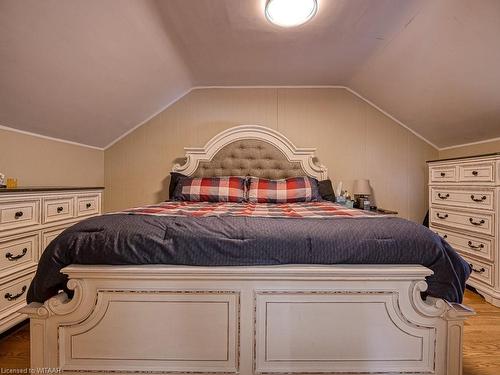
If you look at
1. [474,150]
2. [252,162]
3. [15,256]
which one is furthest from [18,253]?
[474,150]

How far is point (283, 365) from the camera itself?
113cm

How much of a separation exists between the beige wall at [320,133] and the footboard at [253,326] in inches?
85.8

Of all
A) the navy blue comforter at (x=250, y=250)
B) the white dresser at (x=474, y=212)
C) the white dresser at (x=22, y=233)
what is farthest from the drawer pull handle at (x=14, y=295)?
the white dresser at (x=474, y=212)

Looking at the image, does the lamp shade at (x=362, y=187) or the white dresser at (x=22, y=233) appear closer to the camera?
the white dresser at (x=22, y=233)

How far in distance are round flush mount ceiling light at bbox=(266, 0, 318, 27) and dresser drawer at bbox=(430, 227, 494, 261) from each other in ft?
7.26

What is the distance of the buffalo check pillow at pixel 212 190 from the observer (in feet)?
8.34

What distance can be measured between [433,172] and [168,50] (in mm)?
2829

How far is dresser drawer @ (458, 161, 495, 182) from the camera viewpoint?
6.69 ft

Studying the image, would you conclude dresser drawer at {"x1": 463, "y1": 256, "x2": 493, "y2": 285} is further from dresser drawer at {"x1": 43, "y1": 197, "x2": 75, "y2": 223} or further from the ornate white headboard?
dresser drawer at {"x1": 43, "y1": 197, "x2": 75, "y2": 223}

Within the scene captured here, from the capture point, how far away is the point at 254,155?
9.87 feet

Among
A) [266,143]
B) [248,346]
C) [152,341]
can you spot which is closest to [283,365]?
[248,346]

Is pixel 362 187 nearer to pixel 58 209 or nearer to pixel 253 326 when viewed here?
pixel 253 326

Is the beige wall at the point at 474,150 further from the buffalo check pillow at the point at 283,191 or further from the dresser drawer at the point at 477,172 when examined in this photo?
the buffalo check pillow at the point at 283,191

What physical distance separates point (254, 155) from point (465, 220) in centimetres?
208
